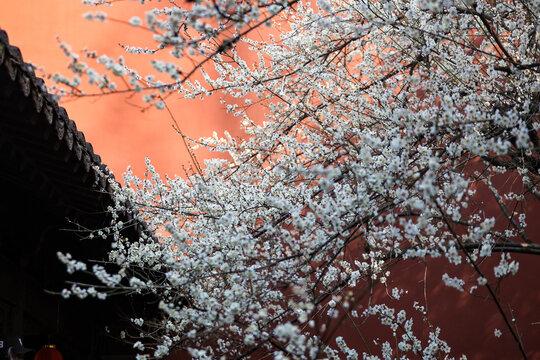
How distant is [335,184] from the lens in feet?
11.4

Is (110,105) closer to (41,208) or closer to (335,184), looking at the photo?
(41,208)

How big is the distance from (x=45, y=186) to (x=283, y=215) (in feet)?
4.36

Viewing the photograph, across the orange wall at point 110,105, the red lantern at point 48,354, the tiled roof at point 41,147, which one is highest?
the orange wall at point 110,105

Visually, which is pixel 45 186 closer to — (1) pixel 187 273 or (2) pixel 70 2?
(1) pixel 187 273

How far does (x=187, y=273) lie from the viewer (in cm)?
304

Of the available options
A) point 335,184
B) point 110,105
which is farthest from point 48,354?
point 110,105

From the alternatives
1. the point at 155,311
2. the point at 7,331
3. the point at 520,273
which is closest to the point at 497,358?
the point at 520,273

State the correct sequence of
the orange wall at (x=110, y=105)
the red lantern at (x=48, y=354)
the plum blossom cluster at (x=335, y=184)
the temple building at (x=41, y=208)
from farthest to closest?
the orange wall at (x=110, y=105), the red lantern at (x=48, y=354), the temple building at (x=41, y=208), the plum blossom cluster at (x=335, y=184)

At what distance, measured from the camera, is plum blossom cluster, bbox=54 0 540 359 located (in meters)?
2.40

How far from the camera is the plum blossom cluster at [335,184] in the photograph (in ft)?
7.89

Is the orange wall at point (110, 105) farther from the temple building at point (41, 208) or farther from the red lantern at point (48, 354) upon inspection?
the red lantern at point (48, 354)

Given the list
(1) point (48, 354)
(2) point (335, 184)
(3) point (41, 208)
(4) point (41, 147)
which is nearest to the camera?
(4) point (41, 147)

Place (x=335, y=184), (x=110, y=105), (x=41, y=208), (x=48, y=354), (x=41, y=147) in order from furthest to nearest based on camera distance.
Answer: (x=110, y=105) < (x=48, y=354) < (x=41, y=208) < (x=335, y=184) < (x=41, y=147)

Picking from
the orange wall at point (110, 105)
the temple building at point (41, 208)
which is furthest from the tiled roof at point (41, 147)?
the orange wall at point (110, 105)
